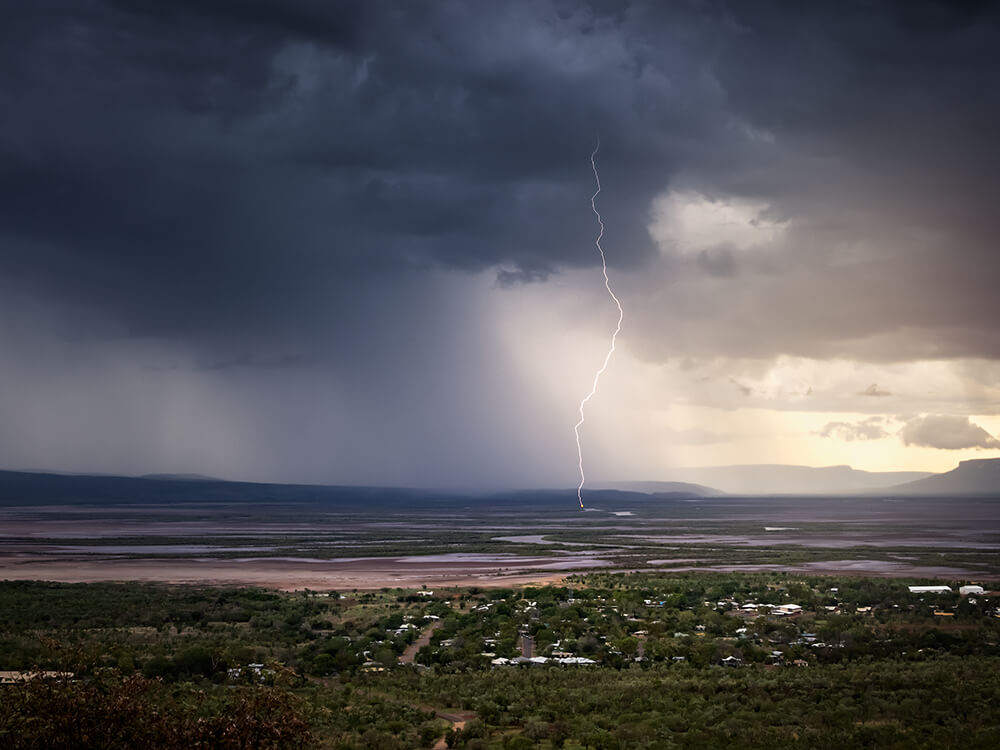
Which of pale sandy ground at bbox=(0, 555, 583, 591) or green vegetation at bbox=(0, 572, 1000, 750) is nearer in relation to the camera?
green vegetation at bbox=(0, 572, 1000, 750)

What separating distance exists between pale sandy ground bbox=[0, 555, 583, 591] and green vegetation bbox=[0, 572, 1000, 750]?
21.3 feet

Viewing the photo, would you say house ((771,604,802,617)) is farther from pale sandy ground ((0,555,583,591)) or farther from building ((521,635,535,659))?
pale sandy ground ((0,555,583,591))

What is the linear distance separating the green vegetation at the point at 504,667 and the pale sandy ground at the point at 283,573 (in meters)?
6.48

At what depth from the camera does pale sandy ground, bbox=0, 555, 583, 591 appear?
185 feet

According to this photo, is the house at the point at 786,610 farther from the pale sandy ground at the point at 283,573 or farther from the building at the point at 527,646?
the pale sandy ground at the point at 283,573

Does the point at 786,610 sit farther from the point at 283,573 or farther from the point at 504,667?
the point at 283,573

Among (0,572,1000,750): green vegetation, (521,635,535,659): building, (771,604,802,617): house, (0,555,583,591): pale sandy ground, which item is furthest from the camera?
(0,555,583,591): pale sandy ground

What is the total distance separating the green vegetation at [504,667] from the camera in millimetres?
13670

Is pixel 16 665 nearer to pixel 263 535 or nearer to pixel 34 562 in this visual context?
pixel 34 562

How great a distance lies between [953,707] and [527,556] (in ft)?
199

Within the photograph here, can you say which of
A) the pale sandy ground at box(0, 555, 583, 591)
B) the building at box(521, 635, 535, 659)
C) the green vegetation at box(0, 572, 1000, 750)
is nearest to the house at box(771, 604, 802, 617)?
the green vegetation at box(0, 572, 1000, 750)

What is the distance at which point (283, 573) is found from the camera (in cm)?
6325

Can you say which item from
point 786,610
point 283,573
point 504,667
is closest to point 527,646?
point 504,667

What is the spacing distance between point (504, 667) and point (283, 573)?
1532 inches
